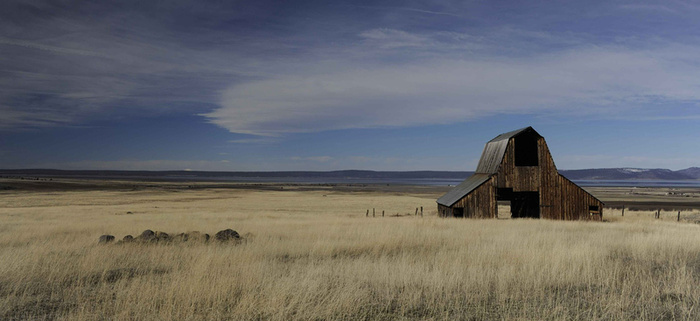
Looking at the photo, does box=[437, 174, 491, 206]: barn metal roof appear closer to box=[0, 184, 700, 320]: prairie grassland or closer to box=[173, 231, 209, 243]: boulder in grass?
box=[0, 184, 700, 320]: prairie grassland

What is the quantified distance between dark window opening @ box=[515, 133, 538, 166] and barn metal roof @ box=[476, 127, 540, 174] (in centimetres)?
73

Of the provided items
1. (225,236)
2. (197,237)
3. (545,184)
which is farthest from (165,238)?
(545,184)

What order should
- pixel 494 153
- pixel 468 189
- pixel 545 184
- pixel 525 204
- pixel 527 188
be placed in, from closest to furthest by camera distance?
1. pixel 527 188
2. pixel 545 184
3. pixel 468 189
4. pixel 494 153
5. pixel 525 204

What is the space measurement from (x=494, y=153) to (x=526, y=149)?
340 centimetres

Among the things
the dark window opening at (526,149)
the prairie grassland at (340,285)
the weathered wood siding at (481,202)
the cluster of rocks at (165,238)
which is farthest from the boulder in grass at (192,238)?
the dark window opening at (526,149)

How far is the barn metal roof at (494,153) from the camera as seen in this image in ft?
115

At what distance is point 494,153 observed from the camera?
3694 centimetres

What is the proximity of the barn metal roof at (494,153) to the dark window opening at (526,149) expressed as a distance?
2.39 ft

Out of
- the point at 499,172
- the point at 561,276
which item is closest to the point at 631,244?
the point at 561,276

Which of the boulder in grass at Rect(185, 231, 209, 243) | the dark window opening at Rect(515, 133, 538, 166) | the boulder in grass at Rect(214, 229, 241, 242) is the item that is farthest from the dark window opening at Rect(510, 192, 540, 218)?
the boulder in grass at Rect(185, 231, 209, 243)

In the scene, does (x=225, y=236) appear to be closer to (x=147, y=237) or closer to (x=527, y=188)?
(x=147, y=237)

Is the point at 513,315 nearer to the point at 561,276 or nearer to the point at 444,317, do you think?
the point at 444,317

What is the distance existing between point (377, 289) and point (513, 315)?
2.82 m

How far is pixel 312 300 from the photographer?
877 centimetres
